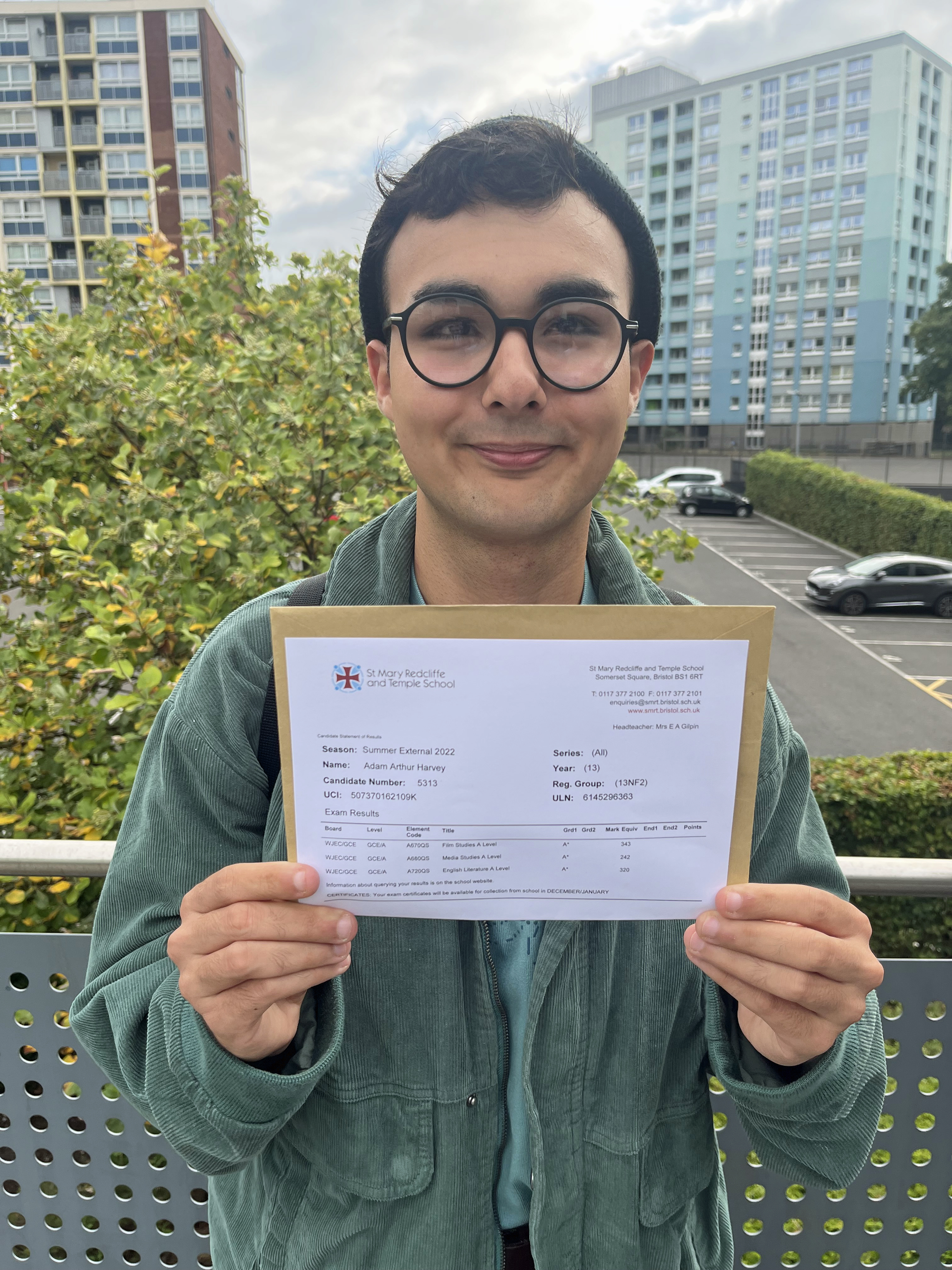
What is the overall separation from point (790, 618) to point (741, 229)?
177ft

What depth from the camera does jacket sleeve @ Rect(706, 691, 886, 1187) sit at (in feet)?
3.50

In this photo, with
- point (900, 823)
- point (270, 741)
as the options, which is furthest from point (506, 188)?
point (900, 823)

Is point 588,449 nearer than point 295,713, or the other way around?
point 295,713

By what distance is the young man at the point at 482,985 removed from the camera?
1.09 metres

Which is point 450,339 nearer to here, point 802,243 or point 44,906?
point 44,906

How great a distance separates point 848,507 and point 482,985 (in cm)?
2731

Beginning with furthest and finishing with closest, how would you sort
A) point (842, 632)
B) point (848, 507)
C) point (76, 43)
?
point (76, 43)
point (848, 507)
point (842, 632)

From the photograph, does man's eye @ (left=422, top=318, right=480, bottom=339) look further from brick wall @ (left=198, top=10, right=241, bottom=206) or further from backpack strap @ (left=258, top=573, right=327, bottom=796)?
brick wall @ (left=198, top=10, right=241, bottom=206)

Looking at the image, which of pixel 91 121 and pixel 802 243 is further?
pixel 802 243

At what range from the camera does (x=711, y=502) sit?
31.4 meters

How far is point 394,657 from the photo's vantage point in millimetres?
935

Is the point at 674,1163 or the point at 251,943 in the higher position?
the point at 251,943

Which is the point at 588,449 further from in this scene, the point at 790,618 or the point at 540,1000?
the point at 790,618

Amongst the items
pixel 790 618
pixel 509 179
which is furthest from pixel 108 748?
pixel 790 618
